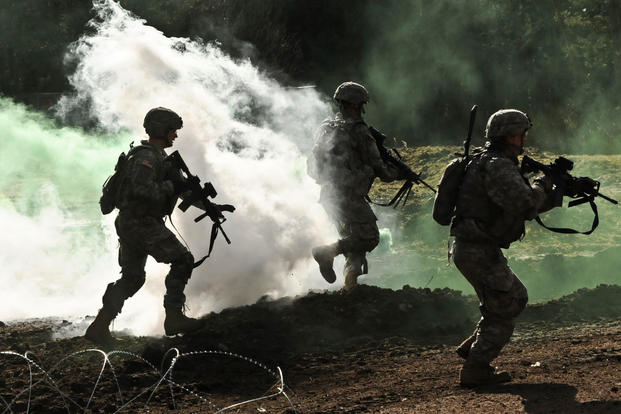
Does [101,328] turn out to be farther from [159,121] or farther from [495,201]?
[495,201]

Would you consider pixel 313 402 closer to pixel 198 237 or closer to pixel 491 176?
pixel 491 176

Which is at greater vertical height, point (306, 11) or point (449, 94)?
point (306, 11)

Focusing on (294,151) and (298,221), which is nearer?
(298,221)

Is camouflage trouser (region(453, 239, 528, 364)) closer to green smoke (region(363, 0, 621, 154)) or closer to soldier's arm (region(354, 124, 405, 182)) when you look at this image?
soldier's arm (region(354, 124, 405, 182))

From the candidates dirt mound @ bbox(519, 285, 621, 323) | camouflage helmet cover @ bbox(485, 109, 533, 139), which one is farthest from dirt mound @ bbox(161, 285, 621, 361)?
camouflage helmet cover @ bbox(485, 109, 533, 139)

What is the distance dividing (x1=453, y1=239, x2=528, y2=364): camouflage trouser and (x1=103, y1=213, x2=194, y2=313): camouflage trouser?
2656mm

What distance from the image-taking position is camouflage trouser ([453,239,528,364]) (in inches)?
210

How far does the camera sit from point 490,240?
537 cm

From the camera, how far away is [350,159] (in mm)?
8086

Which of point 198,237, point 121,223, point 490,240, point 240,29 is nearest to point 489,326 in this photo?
point 490,240

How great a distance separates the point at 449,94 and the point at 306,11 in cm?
554

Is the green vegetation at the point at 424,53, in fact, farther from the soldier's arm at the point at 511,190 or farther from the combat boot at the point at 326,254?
the soldier's arm at the point at 511,190

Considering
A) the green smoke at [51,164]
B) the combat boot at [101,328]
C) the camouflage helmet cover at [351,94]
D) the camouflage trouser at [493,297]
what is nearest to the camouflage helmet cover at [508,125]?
the camouflage trouser at [493,297]

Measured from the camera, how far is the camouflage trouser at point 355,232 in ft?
26.4
